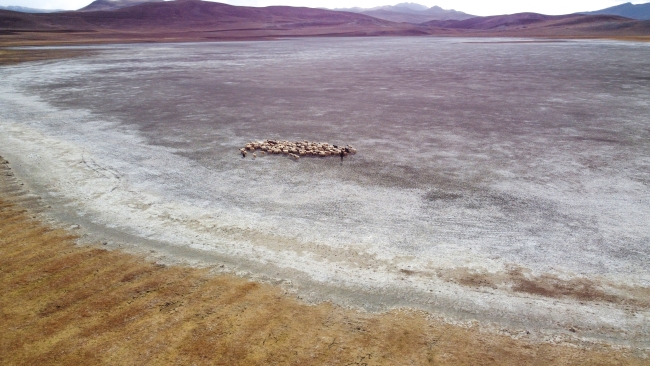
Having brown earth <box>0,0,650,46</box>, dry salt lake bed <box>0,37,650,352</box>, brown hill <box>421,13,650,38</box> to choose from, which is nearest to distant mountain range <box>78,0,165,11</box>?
brown earth <box>0,0,650,46</box>

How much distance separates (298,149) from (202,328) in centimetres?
549

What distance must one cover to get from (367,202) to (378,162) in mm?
1914

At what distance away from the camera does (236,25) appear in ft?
328

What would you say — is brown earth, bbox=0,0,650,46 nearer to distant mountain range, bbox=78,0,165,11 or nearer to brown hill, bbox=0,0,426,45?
brown hill, bbox=0,0,426,45

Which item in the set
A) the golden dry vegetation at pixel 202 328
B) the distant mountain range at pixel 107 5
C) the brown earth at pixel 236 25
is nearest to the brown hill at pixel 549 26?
the brown earth at pixel 236 25

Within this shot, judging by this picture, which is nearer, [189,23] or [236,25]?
[189,23]

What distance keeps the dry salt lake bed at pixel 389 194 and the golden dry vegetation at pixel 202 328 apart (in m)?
0.26

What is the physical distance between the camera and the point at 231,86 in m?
17.6

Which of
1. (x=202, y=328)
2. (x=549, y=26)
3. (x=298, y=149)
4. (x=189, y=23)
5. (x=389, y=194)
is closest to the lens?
(x=202, y=328)

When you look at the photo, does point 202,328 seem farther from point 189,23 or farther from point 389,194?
point 189,23

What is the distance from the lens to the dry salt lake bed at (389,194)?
4.55 metres

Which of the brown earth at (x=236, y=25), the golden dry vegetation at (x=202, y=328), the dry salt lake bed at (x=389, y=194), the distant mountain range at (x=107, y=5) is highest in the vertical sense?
the distant mountain range at (x=107, y=5)

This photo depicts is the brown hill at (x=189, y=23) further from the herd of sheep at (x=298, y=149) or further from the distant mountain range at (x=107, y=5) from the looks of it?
the distant mountain range at (x=107, y=5)

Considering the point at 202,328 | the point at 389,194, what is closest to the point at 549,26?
the point at 389,194
